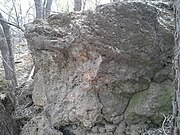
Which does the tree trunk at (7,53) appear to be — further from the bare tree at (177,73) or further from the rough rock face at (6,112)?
the bare tree at (177,73)

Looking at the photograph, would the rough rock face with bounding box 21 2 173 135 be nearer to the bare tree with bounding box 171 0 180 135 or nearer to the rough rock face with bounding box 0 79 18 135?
the rough rock face with bounding box 0 79 18 135

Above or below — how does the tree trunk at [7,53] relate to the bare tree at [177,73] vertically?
below

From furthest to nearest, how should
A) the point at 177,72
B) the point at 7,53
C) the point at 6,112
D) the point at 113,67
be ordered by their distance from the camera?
the point at 7,53 < the point at 6,112 < the point at 113,67 < the point at 177,72

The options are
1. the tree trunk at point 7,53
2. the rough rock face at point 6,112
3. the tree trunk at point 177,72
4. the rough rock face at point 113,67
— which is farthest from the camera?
the tree trunk at point 7,53

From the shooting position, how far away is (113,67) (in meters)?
3.24

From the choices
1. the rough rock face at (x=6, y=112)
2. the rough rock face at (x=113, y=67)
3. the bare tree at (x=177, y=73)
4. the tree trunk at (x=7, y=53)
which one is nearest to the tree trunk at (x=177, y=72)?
the bare tree at (x=177, y=73)

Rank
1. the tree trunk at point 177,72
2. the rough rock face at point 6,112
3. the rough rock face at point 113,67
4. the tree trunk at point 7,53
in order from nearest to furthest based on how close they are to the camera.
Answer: the tree trunk at point 177,72, the rough rock face at point 113,67, the rough rock face at point 6,112, the tree trunk at point 7,53

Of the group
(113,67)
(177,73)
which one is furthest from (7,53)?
(177,73)

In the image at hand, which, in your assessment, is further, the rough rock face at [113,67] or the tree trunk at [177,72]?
the rough rock face at [113,67]

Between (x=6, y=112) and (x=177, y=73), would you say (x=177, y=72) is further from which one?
(x=6, y=112)

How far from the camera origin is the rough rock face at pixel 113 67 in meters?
3.15

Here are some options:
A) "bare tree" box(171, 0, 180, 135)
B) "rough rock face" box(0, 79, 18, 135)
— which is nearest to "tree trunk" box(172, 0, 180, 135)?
"bare tree" box(171, 0, 180, 135)

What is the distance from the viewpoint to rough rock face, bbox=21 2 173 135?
3.15 meters

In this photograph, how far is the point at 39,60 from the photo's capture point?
4195 millimetres
